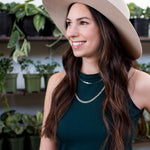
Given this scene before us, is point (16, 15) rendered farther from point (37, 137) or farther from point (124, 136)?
point (124, 136)

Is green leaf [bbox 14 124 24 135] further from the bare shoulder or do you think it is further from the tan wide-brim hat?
the bare shoulder

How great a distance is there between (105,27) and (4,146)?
4.67 feet

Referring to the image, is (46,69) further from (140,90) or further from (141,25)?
(140,90)

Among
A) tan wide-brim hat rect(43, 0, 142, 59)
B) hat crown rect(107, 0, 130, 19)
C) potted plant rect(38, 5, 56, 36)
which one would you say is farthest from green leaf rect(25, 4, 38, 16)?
hat crown rect(107, 0, 130, 19)

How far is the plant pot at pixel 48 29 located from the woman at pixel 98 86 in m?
0.88

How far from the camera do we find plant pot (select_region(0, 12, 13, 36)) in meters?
1.97

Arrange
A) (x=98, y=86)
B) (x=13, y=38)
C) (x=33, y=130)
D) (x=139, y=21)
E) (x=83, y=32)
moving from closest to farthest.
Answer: (x=83, y=32) < (x=98, y=86) < (x=13, y=38) < (x=33, y=130) < (x=139, y=21)

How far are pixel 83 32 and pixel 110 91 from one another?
269 mm

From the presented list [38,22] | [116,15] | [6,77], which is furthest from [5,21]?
[116,15]

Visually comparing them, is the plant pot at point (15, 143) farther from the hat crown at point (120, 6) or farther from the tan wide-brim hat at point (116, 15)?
the hat crown at point (120, 6)

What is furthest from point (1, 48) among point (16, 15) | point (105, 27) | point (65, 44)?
point (105, 27)

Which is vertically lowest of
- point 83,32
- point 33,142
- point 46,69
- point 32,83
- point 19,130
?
point 33,142

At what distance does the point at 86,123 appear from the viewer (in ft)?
3.36

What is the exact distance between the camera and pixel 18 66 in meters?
2.30
